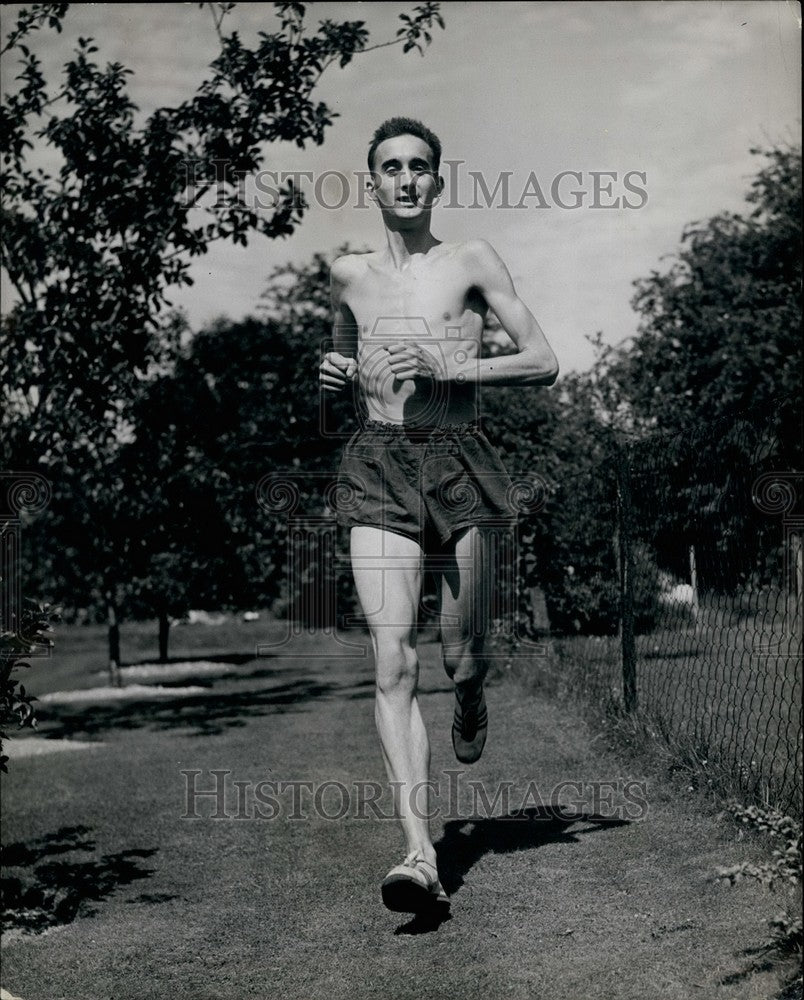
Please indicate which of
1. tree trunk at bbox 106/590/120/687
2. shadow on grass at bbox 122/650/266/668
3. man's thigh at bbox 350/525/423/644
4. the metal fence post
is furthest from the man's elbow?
shadow on grass at bbox 122/650/266/668

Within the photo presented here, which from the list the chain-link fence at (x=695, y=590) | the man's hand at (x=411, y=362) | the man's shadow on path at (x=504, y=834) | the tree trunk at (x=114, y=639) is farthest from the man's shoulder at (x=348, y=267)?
the tree trunk at (x=114, y=639)

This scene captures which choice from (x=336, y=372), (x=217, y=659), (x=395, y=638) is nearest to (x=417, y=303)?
(x=336, y=372)

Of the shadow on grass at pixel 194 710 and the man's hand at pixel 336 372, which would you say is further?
the shadow on grass at pixel 194 710

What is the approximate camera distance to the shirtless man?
11.1 feet

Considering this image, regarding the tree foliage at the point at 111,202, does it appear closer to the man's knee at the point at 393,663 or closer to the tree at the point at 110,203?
the tree at the point at 110,203

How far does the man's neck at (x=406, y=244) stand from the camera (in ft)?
11.9

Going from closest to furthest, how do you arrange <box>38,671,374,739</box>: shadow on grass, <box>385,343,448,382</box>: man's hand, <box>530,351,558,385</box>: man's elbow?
1. <box>385,343,448,382</box>: man's hand
2. <box>530,351,558,385</box>: man's elbow
3. <box>38,671,374,739</box>: shadow on grass

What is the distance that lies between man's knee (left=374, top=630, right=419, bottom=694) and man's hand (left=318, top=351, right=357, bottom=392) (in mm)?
735

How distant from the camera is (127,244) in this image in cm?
612

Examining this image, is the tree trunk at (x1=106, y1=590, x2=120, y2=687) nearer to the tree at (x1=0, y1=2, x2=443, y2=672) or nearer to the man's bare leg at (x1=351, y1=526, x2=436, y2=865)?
the tree at (x1=0, y1=2, x2=443, y2=672)

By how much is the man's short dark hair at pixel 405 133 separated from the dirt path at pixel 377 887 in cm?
219

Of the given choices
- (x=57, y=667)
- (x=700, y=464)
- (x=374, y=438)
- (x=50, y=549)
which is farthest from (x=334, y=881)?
(x=57, y=667)

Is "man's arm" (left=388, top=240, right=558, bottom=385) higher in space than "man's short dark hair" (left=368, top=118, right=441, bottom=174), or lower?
lower

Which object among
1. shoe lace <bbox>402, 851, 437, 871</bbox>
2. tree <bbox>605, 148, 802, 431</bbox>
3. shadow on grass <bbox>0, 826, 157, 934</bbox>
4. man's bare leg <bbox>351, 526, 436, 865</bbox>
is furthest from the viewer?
tree <bbox>605, 148, 802, 431</bbox>
